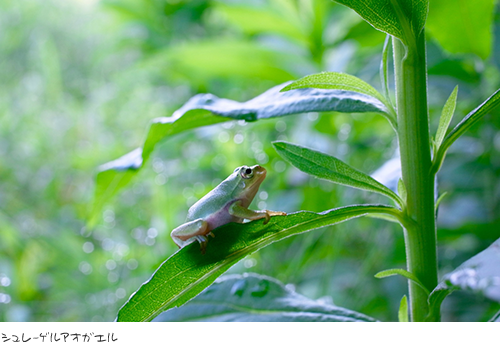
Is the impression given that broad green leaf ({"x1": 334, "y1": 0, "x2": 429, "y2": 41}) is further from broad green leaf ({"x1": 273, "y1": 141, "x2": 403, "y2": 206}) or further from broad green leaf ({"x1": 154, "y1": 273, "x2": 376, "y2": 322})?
broad green leaf ({"x1": 154, "y1": 273, "x2": 376, "y2": 322})

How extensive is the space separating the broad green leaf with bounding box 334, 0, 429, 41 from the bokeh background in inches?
6.5

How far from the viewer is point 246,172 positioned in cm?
42

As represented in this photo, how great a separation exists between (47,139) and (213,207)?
157 centimetres

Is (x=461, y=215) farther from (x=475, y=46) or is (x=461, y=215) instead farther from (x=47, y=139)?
(x=47, y=139)

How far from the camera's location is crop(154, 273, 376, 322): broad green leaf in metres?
0.39

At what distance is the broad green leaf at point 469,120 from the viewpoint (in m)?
0.30

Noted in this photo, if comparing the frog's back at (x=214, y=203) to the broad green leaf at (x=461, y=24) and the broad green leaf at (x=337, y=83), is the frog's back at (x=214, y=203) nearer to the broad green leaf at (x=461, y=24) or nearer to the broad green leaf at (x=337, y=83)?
the broad green leaf at (x=337, y=83)

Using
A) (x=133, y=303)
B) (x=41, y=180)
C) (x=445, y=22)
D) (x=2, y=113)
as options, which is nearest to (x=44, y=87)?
(x=2, y=113)

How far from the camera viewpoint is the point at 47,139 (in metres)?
1.74

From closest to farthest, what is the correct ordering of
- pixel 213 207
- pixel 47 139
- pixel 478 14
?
pixel 213 207
pixel 478 14
pixel 47 139

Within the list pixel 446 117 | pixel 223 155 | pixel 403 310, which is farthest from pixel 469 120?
pixel 223 155

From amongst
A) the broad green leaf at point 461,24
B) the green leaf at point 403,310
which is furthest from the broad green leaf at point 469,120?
the broad green leaf at point 461,24

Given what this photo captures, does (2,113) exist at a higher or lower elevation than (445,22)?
lower

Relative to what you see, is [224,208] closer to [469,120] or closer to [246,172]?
[246,172]
